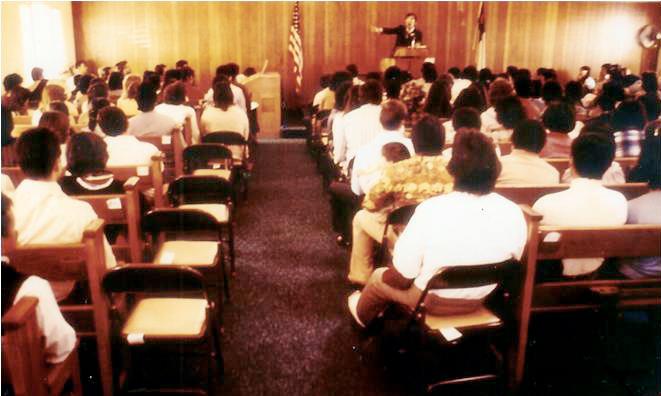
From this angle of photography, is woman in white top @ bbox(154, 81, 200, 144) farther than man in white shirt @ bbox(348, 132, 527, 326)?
Yes

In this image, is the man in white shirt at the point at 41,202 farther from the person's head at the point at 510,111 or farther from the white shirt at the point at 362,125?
the person's head at the point at 510,111

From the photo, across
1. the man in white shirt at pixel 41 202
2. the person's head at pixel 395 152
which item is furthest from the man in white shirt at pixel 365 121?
the man in white shirt at pixel 41 202

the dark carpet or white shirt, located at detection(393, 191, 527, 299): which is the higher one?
white shirt, located at detection(393, 191, 527, 299)

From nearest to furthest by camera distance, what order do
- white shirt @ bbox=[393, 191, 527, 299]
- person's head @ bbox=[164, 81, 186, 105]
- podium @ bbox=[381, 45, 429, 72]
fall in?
1. white shirt @ bbox=[393, 191, 527, 299]
2. person's head @ bbox=[164, 81, 186, 105]
3. podium @ bbox=[381, 45, 429, 72]

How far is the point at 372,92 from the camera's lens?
5.73 m

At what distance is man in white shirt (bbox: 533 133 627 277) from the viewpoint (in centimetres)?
319

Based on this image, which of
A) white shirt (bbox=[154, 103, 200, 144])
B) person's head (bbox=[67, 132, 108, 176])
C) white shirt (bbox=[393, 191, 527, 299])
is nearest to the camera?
white shirt (bbox=[393, 191, 527, 299])

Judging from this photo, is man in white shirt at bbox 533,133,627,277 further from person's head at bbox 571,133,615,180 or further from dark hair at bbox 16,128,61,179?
dark hair at bbox 16,128,61,179

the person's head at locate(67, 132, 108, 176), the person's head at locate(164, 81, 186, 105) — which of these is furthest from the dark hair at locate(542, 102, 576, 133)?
the person's head at locate(164, 81, 186, 105)

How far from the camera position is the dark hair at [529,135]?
3838mm

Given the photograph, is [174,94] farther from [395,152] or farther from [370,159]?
[395,152]

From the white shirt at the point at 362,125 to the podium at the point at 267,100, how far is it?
180 inches

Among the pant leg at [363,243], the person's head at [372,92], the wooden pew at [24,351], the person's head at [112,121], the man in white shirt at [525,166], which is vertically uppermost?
the person's head at [372,92]

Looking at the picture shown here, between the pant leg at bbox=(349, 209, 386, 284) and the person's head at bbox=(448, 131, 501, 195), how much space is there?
1338 millimetres
